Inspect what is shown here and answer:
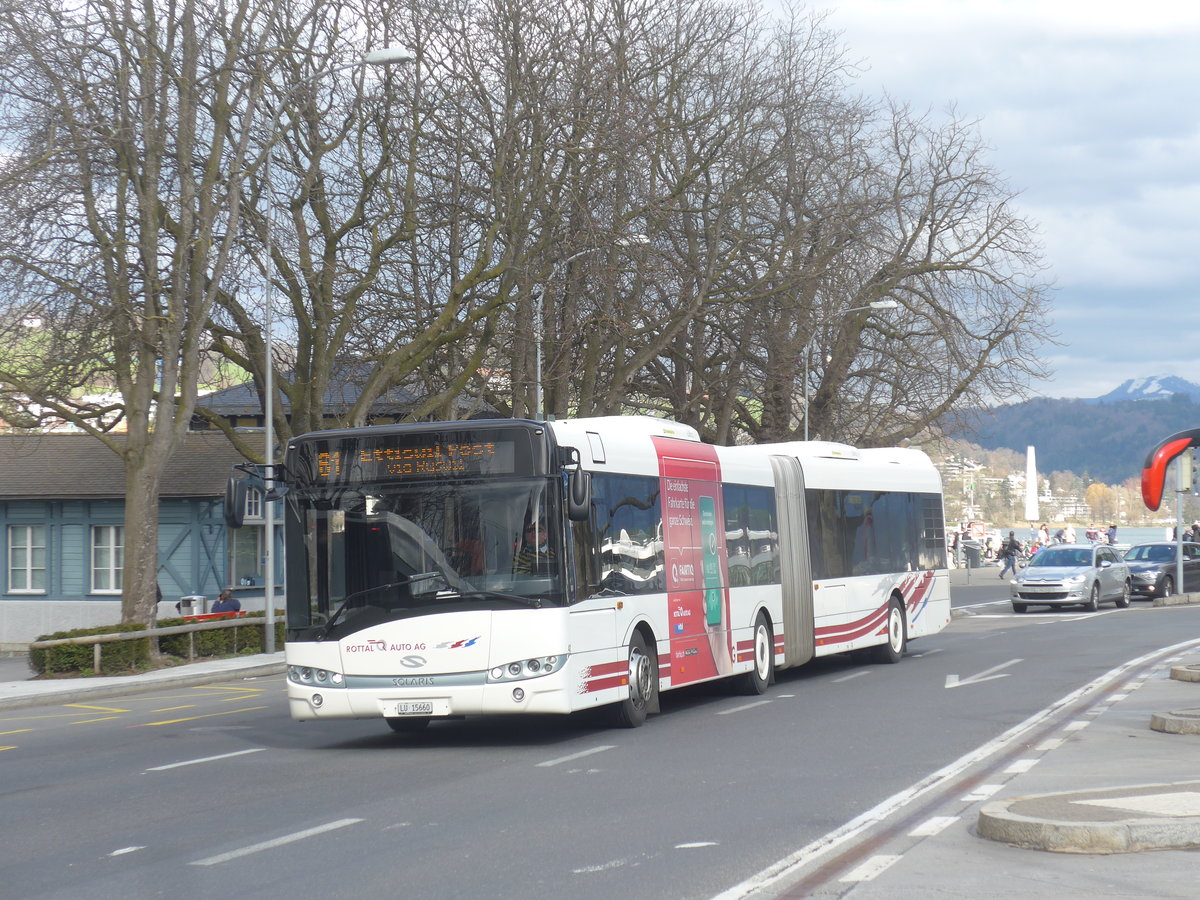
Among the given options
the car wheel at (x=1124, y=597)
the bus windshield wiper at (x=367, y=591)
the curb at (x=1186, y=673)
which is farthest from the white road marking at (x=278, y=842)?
the car wheel at (x=1124, y=597)

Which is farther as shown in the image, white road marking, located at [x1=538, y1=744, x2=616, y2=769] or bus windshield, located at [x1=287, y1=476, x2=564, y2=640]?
bus windshield, located at [x1=287, y1=476, x2=564, y2=640]

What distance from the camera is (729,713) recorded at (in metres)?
15.9

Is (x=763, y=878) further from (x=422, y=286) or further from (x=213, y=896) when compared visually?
(x=422, y=286)

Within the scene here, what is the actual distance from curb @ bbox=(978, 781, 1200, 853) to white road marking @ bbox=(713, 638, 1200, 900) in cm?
77

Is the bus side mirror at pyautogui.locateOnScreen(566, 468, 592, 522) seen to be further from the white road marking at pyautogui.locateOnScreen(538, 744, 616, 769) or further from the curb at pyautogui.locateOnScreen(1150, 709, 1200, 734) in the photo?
the curb at pyautogui.locateOnScreen(1150, 709, 1200, 734)

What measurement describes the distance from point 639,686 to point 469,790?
4.27 m

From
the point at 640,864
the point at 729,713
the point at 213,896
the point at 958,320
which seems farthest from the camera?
the point at 958,320

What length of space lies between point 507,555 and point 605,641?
1426mm

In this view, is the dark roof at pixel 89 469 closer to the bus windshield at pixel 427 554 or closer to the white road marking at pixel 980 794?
the bus windshield at pixel 427 554

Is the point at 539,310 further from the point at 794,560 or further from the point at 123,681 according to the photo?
the point at 794,560

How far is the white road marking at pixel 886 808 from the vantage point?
732cm

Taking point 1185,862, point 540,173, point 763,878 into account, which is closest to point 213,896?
point 763,878

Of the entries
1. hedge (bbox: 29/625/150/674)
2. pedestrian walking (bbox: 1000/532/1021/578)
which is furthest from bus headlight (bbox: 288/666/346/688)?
pedestrian walking (bbox: 1000/532/1021/578)

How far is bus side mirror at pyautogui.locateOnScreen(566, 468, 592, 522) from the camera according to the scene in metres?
13.0
